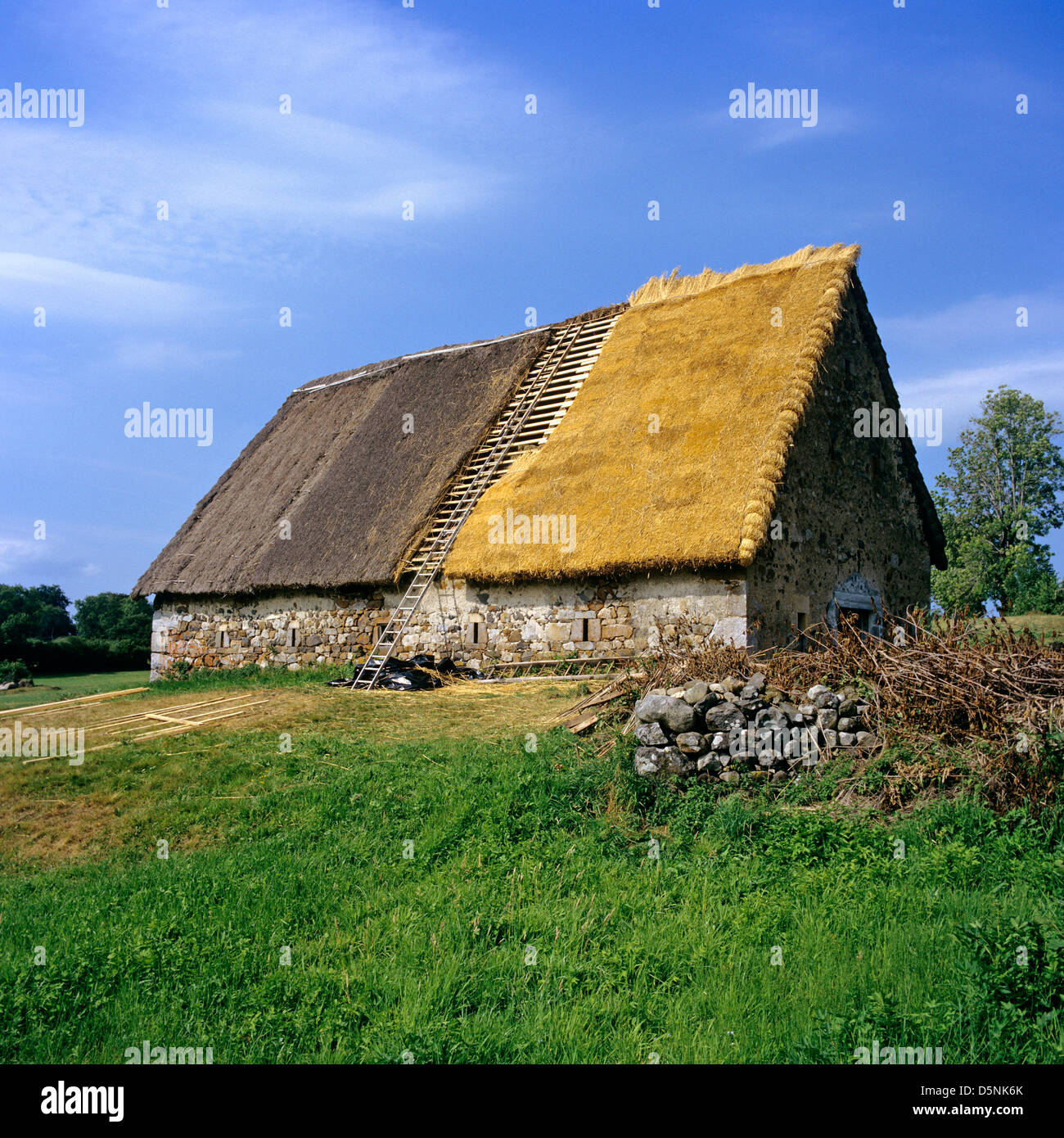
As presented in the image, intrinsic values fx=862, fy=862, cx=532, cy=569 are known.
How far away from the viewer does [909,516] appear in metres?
17.0

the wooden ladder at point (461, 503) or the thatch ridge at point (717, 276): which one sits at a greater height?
the thatch ridge at point (717, 276)

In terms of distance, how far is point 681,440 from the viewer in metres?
13.9

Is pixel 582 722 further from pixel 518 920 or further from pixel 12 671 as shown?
pixel 12 671

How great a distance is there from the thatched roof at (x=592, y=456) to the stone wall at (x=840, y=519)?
610mm

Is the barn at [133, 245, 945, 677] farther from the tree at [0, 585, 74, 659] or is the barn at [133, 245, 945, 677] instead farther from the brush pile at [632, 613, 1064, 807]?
the tree at [0, 585, 74, 659]

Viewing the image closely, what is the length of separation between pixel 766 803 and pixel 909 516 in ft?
39.5

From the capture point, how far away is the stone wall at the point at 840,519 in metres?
12.9

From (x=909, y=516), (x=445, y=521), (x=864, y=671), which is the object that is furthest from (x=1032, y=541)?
(x=864, y=671)

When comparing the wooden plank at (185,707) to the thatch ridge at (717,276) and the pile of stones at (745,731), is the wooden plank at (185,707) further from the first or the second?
the thatch ridge at (717,276)

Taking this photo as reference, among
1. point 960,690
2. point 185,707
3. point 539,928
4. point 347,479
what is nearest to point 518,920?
point 539,928

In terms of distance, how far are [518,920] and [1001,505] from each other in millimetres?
32258

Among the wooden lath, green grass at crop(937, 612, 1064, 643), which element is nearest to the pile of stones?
the wooden lath

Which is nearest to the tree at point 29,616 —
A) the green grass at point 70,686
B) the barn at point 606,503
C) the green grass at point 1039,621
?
the green grass at point 70,686

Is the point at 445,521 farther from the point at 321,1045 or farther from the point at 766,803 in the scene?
the point at 321,1045
